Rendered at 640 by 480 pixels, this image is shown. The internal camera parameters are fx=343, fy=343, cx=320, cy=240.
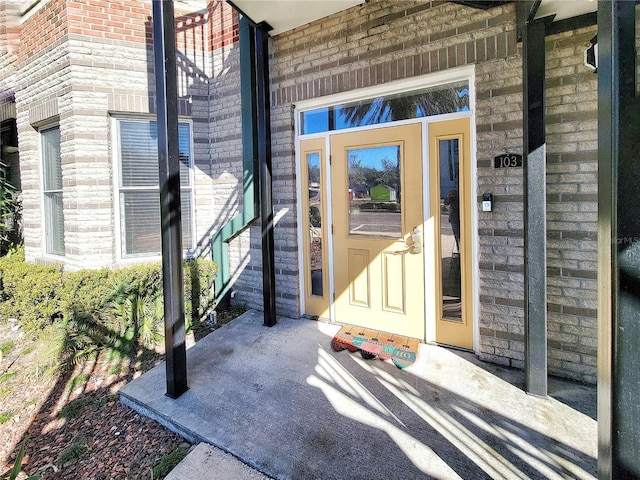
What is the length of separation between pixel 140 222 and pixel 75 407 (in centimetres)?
228

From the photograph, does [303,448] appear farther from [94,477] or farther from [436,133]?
[436,133]

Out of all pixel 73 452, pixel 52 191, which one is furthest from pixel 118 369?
pixel 52 191

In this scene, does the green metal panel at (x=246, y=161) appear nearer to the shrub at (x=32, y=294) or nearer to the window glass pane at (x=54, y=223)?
the shrub at (x=32, y=294)

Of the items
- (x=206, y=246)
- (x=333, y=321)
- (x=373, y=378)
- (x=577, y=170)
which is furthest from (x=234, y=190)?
(x=577, y=170)

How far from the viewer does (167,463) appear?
2.06m

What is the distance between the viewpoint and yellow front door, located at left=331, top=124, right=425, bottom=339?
10.8 ft

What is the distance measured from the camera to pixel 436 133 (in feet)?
10.2

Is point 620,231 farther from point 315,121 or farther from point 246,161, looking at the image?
point 246,161

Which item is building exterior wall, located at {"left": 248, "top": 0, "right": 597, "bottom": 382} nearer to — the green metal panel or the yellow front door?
the yellow front door

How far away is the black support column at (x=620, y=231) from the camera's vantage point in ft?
3.54

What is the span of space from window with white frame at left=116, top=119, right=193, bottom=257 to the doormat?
8.51ft

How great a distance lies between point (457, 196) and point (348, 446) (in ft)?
7.25

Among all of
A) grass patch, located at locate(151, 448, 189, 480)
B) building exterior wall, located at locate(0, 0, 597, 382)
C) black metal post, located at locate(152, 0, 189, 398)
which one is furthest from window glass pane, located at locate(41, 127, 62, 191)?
grass patch, located at locate(151, 448, 189, 480)

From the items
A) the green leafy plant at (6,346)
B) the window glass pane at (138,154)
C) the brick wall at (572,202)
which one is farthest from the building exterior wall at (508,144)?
the green leafy plant at (6,346)
